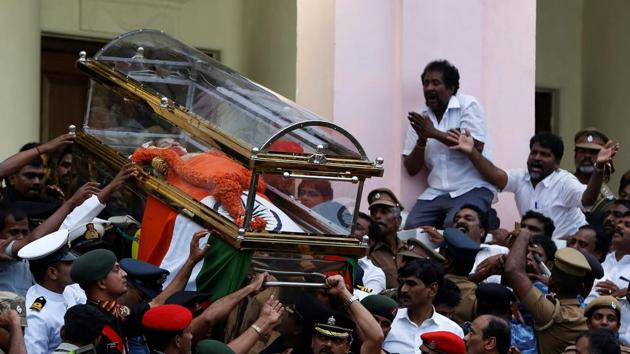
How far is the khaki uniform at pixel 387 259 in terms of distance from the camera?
1041 centimetres

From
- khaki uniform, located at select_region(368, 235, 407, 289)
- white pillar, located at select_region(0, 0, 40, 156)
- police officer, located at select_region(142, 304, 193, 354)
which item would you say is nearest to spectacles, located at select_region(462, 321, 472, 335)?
khaki uniform, located at select_region(368, 235, 407, 289)

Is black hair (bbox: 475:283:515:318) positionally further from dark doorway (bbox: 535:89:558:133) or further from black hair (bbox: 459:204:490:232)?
dark doorway (bbox: 535:89:558:133)

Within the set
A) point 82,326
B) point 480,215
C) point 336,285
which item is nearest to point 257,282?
point 336,285

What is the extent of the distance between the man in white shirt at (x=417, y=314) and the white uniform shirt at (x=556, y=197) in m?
2.71

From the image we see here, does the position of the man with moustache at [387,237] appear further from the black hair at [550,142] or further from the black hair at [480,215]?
the black hair at [550,142]

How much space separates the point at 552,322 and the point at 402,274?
37.2 inches

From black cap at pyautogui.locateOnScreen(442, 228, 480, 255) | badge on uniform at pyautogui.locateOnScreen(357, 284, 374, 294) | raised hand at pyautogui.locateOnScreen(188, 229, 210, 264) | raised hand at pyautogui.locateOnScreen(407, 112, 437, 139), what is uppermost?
raised hand at pyautogui.locateOnScreen(407, 112, 437, 139)

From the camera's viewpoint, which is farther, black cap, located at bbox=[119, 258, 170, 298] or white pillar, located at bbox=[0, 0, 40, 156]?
white pillar, located at bbox=[0, 0, 40, 156]

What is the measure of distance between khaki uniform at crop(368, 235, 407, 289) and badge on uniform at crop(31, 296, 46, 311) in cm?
290

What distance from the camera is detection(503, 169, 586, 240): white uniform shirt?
11.6 metres

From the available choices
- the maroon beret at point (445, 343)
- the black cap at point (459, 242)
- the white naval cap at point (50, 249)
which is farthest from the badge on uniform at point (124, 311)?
the black cap at point (459, 242)

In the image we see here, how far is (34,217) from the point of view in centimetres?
980

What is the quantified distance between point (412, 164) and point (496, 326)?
3504 millimetres

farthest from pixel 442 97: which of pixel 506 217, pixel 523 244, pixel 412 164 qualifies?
pixel 523 244
